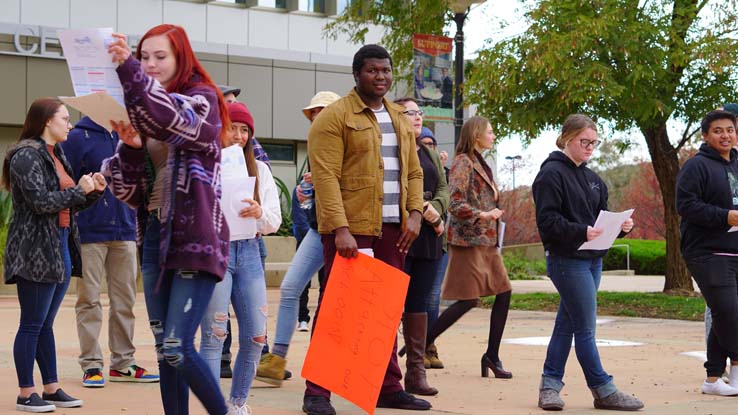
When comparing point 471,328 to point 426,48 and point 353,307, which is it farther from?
point 353,307

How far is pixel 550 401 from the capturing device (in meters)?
7.09

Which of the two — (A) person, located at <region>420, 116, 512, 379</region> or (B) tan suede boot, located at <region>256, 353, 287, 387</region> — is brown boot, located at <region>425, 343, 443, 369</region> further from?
(B) tan suede boot, located at <region>256, 353, 287, 387</region>

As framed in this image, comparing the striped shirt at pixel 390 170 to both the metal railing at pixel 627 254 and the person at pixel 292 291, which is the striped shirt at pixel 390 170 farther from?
the metal railing at pixel 627 254

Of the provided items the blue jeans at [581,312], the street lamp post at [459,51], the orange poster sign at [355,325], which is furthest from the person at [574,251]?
the street lamp post at [459,51]

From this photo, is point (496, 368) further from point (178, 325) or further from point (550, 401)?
point (178, 325)

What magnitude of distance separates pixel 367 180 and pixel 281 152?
71.1 feet

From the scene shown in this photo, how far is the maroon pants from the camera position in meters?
6.75

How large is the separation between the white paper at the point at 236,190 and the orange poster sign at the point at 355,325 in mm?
593

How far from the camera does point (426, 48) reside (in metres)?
15.3

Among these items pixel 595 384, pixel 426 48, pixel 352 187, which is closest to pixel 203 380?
pixel 352 187

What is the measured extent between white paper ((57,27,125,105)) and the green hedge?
3178cm

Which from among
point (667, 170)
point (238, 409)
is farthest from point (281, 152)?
point (238, 409)

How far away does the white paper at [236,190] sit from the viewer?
240 inches

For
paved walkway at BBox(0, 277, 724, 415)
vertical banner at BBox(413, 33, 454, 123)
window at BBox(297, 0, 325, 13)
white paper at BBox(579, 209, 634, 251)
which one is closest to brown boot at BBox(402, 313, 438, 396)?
paved walkway at BBox(0, 277, 724, 415)
